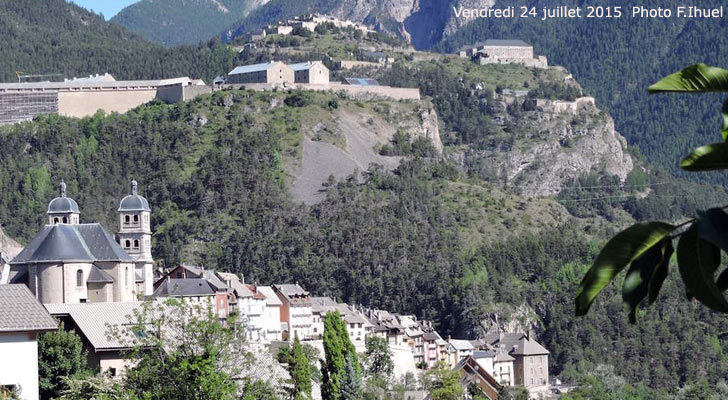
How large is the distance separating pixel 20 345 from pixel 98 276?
55.3 metres

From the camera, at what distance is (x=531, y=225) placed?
199500 millimetres

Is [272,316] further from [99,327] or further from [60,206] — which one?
[99,327]

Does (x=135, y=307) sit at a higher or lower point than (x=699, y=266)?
lower

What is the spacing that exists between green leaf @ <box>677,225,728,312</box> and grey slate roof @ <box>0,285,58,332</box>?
30664 millimetres

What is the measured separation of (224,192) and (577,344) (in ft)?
179

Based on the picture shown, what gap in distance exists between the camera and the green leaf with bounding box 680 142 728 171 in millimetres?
7516

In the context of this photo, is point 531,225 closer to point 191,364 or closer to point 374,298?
point 374,298

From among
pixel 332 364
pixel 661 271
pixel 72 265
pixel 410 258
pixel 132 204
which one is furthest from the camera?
pixel 410 258

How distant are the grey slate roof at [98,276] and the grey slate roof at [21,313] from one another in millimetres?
52867

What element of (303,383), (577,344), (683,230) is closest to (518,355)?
(577,344)

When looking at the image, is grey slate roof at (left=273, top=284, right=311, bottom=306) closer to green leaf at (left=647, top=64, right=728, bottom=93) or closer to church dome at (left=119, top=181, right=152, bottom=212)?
church dome at (left=119, top=181, right=152, bottom=212)

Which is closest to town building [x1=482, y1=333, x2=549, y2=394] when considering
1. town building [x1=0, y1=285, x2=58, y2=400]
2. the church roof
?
the church roof

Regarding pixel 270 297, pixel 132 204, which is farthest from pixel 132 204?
pixel 270 297

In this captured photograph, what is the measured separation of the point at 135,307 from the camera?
Result: 5366cm
